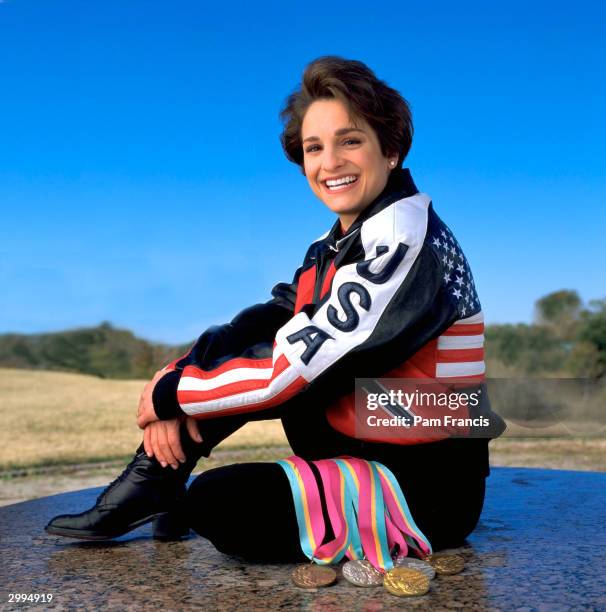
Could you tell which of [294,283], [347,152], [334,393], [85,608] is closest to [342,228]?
[347,152]

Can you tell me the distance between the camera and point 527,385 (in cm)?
288

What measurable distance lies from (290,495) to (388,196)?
3.08 ft

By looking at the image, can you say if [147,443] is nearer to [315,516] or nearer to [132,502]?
[132,502]

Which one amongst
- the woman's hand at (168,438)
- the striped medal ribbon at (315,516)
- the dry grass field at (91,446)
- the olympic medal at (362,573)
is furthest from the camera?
the dry grass field at (91,446)

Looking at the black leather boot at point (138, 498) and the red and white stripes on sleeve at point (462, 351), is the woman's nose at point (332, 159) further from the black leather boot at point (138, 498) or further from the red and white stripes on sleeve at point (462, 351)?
the black leather boot at point (138, 498)

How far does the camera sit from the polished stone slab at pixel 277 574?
196cm

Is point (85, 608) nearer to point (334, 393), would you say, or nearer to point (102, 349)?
point (334, 393)

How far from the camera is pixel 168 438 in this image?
94.4 inches

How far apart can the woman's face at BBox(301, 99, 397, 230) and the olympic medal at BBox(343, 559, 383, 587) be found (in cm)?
107

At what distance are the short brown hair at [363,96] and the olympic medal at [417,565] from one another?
123 cm

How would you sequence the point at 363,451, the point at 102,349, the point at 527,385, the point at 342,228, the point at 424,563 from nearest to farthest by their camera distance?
the point at 424,563 < the point at 363,451 < the point at 342,228 < the point at 527,385 < the point at 102,349

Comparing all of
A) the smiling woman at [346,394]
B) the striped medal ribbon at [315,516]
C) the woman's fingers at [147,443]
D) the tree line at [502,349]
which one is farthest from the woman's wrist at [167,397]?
the tree line at [502,349]

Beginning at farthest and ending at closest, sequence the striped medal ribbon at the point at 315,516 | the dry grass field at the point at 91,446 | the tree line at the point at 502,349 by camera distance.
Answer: the tree line at the point at 502,349 < the dry grass field at the point at 91,446 < the striped medal ribbon at the point at 315,516

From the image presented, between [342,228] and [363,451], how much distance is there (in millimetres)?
758
